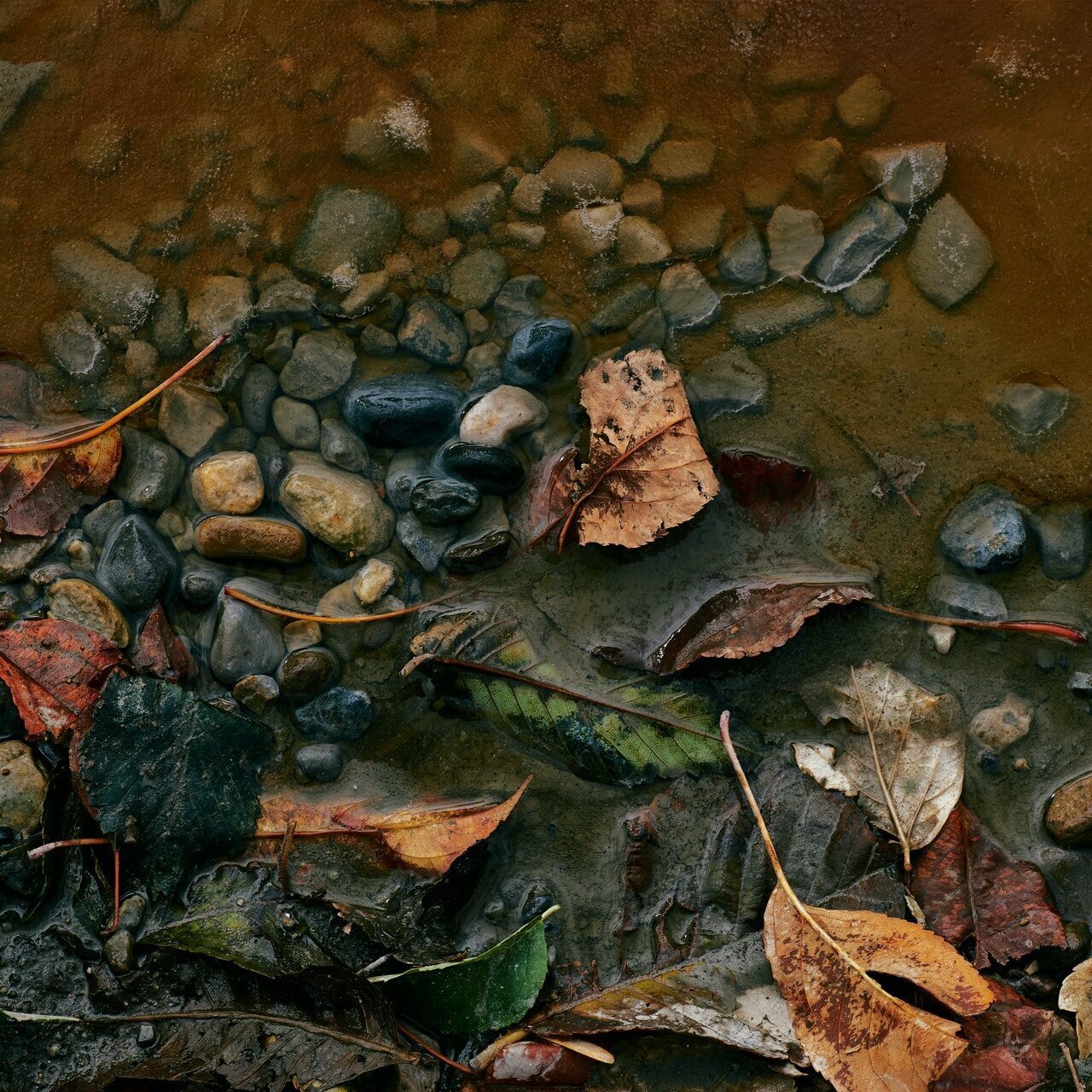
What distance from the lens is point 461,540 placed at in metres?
2.84

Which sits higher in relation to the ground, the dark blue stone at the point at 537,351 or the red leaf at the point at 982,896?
the dark blue stone at the point at 537,351

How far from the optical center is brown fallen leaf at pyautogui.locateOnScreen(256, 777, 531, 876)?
2.64 meters

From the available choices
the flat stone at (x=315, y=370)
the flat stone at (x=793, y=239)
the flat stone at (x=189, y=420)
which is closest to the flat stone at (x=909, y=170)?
the flat stone at (x=793, y=239)

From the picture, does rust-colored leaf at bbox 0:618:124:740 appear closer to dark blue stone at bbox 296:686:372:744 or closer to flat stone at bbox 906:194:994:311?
dark blue stone at bbox 296:686:372:744

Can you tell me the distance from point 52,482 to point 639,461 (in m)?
1.60

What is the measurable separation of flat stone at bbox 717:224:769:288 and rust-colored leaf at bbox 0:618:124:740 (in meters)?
1.98

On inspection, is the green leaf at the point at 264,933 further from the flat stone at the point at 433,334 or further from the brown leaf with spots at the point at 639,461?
the flat stone at the point at 433,334

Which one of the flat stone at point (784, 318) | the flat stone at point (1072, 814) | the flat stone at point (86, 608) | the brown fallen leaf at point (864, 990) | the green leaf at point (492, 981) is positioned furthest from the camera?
the flat stone at point (784, 318)

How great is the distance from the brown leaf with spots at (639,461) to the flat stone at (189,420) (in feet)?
3.39

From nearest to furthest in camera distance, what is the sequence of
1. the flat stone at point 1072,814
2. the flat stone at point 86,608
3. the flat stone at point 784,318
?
the flat stone at point 1072,814 < the flat stone at point 86,608 < the flat stone at point 784,318

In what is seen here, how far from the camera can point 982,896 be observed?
2.60m

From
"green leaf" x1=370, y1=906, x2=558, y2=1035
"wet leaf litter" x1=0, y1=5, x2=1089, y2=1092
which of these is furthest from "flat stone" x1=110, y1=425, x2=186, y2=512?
"green leaf" x1=370, y1=906, x2=558, y2=1035

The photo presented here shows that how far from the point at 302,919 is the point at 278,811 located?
30 cm

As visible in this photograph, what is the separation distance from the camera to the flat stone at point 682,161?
288 centimetres
